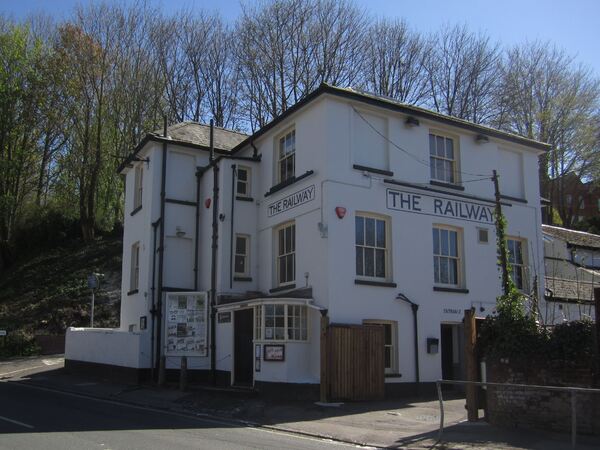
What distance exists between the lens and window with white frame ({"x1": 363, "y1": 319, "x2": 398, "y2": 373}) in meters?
16.8

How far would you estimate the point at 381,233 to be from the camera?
17516 mm

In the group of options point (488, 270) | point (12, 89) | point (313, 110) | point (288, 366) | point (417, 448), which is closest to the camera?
point (417, 448)

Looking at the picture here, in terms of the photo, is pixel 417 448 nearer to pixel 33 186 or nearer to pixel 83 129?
pixel 83 129

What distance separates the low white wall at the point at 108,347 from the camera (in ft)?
64.6

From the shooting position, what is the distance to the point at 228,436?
10602mm

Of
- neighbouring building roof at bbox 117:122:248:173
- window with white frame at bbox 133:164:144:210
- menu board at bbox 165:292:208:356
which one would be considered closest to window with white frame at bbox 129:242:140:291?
window with white frame at bbox 133:164:144:210

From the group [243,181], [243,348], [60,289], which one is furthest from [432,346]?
[60,289]

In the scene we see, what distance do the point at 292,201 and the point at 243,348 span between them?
4.70 meters

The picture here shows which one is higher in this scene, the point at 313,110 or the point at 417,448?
the point at 313,110

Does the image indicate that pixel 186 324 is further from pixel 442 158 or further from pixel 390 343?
pixel 442 158

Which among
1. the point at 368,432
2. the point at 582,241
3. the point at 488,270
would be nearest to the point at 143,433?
the point at 368,432

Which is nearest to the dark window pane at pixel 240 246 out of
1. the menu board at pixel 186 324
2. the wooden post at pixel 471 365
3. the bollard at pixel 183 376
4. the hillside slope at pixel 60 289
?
the menu board at pixel 186 324

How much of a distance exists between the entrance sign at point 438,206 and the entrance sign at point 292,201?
2.27m

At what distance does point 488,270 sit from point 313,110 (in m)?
7.56
